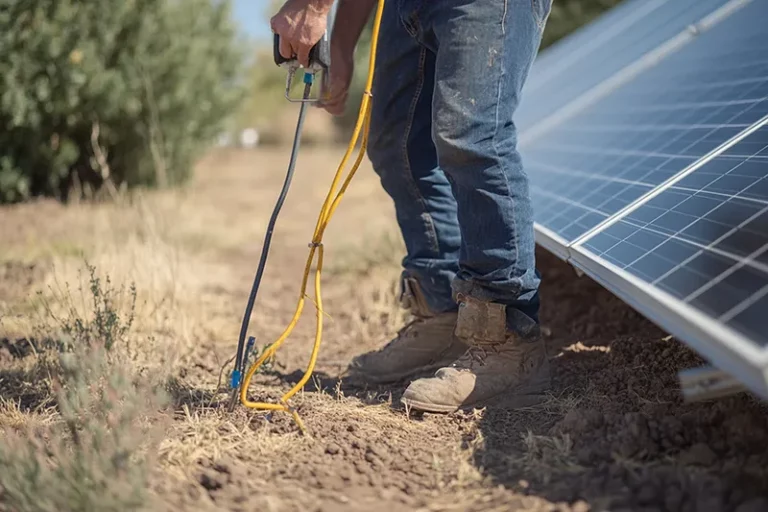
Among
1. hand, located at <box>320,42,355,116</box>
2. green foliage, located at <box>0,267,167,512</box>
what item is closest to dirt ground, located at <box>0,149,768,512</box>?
green foliage, located at <box>0,267,167,512</box>

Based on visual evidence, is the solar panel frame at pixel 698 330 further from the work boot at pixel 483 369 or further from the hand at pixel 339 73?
the hand at pixel 339 73

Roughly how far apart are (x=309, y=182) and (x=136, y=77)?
3.28 m

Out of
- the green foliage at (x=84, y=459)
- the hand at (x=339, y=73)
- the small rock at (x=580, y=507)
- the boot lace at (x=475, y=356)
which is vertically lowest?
the boot lace at (x=475, y=356)

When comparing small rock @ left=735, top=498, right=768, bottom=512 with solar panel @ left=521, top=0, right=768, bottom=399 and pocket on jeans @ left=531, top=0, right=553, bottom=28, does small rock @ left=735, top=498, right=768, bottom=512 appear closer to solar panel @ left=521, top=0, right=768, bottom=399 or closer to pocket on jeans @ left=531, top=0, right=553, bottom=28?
solar panel @ left=521, top=0, right=768, bottom=399

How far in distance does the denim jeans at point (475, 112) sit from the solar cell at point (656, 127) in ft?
1.33

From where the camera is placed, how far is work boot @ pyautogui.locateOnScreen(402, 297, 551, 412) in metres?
2.55

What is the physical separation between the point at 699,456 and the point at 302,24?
163 cm

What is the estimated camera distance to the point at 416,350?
3029 millimetres

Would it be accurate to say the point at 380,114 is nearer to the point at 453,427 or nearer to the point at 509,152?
the point at 509,152

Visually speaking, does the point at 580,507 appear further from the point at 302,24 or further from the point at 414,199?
the point at 302,24

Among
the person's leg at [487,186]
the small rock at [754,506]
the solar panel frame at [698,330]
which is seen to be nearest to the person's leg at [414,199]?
the person's leg at [487,186]

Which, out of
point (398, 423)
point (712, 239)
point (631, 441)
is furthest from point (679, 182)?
point (398, 423)

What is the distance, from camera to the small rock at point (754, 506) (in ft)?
5.63

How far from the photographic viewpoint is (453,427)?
2475 millimetres
